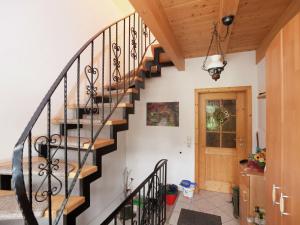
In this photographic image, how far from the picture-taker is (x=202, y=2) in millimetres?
1817

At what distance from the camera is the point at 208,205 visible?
116 inches

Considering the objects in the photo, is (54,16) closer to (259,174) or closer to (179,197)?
(259,174)

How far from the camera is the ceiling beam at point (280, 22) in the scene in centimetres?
183

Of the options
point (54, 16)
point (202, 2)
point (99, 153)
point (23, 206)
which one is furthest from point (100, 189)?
point (202, 2)

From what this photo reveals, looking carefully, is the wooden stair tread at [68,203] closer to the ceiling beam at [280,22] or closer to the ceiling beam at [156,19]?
the ceiling beam at [156,19]

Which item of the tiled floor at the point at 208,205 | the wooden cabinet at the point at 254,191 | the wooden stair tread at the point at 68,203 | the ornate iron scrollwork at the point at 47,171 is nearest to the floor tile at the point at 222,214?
the tiled floor at the point at 208,205

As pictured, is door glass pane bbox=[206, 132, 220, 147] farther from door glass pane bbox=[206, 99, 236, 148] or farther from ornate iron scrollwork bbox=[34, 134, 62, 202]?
ornate iron scrollwork bbox=[34, 134, 62, 202]

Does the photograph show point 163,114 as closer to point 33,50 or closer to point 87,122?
point 87,122

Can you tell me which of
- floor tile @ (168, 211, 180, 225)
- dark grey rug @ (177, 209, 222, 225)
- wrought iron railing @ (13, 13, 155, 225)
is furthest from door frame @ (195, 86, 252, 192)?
wrought iron railing @ (13, 13, 155, 225)

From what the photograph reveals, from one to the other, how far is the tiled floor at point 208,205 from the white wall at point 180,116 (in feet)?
1.31

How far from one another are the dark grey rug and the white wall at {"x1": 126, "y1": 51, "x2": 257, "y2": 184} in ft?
2.54

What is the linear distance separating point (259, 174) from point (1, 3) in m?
3.26

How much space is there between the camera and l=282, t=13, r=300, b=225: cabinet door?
2.78 ft

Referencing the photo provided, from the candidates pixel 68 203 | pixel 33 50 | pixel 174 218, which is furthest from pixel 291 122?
pixel 33 50
